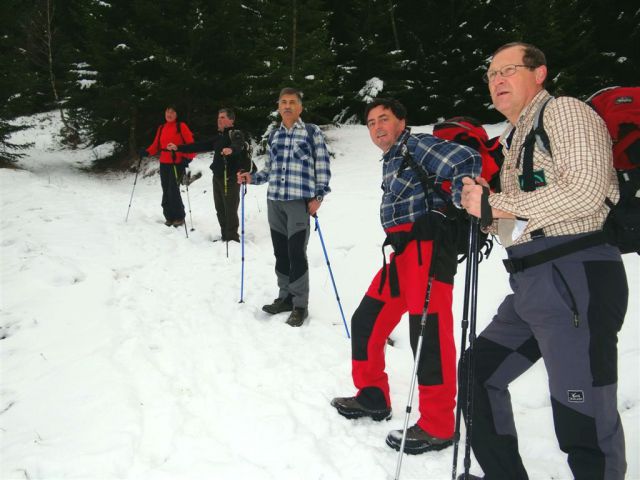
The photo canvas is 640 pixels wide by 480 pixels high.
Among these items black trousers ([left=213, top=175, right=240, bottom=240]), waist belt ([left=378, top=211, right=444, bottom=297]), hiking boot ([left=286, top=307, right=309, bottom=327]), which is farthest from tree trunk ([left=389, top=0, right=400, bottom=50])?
waist belt ([left=378, top=211, right=444, bottom=297])

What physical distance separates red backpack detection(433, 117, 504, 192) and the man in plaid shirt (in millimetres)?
2339

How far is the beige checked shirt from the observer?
1800 mm

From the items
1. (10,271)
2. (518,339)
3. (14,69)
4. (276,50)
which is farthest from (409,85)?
(518,339)

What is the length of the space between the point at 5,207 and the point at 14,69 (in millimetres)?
7801

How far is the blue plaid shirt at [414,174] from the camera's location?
271 cm

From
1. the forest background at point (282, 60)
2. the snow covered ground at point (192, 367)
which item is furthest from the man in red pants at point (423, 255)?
the forest background at point (282, 60)

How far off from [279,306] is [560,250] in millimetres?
4086

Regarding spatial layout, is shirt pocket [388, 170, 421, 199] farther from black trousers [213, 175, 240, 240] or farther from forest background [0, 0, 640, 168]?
forest background [0, 0, 640, 168]

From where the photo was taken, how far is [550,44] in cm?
1592

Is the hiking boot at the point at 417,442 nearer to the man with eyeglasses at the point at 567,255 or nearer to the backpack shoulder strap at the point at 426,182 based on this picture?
the man with eyeglasses at the point at 567,255

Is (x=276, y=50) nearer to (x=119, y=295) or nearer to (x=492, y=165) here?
(x=119, y=295)

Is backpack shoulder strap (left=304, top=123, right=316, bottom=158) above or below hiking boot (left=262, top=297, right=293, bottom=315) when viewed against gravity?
above

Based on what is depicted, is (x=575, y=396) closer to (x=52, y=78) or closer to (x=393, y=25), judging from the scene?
(x=393, y=25)

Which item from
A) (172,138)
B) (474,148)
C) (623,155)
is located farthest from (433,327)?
(172,138)
